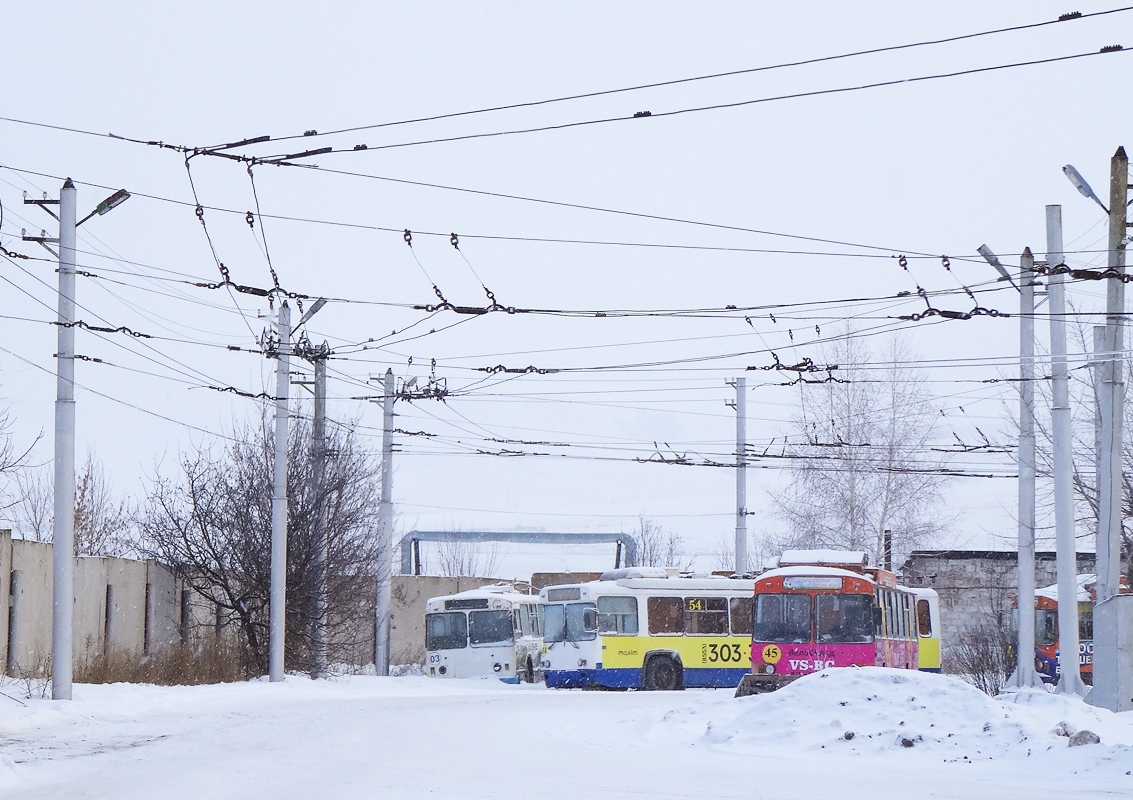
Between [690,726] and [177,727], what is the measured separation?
22.3 ft

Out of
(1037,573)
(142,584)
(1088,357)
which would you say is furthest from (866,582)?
(1037,573)

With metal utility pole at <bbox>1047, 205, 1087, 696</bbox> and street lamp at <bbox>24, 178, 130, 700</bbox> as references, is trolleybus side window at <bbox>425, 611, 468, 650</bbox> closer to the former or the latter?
street lamp at <bbox>24, 178, 130, 700</bbox>

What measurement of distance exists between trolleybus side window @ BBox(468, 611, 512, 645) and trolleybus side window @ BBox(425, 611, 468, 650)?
200 millimetres

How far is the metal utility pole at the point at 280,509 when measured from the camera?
27094mm

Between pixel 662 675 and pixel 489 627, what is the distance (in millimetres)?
5532

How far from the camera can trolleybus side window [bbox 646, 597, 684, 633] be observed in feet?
107

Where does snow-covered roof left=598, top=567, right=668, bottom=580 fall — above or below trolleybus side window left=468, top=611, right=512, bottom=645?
above

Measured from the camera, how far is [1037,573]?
1962 inches

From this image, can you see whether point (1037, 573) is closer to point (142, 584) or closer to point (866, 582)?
point (866, 582)

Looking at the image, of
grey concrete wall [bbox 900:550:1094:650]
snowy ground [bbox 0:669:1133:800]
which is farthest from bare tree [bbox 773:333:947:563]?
snowy ground [bbox 0:669:1133:800]

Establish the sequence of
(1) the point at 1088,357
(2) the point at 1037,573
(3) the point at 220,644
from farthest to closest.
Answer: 1. (2) the point at 1037,573
2. (3) the point at 220,644
3. (1) the point at 1088,357

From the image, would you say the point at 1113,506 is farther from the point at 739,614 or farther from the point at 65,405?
the point at 65,405

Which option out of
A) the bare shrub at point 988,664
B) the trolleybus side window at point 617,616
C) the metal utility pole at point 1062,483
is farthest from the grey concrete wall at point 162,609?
the metal utility pole at point 1062,483

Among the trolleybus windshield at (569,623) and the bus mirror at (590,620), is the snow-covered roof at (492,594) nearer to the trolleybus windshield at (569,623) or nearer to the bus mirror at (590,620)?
the trolleybus windshield at (569,623)
